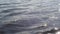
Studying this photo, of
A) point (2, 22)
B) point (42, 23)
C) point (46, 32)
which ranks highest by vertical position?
point (2, 22)

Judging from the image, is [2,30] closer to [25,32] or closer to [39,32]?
[25,32]

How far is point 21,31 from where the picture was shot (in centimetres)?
1269

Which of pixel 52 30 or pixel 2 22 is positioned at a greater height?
pixel 2 22

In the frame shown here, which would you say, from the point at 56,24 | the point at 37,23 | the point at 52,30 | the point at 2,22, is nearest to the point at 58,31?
the point at 52,30

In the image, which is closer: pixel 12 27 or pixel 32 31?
pixel 32 31

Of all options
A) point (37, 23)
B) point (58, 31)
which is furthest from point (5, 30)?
point (58, 31)

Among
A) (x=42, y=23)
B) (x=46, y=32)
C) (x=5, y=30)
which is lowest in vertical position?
(x=46, y=32)

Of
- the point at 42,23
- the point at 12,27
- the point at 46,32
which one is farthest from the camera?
the point at 42,23

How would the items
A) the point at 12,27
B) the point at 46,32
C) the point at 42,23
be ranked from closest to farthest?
1. the point at 46,32
2. the point at 12,27
3. the point at 42,23

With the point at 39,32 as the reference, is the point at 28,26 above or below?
above

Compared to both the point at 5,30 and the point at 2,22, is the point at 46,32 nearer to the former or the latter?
the point at 5,30

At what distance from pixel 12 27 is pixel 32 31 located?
7.96 feet

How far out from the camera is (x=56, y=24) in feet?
47.0

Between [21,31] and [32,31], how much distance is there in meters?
1.11
